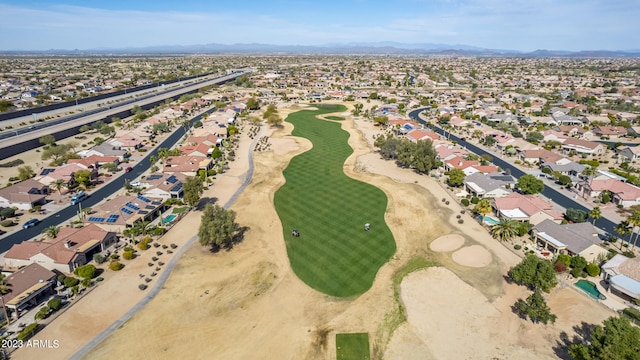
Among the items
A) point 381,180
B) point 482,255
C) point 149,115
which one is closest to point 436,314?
point 482,255

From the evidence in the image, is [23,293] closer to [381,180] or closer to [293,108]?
[381,180]

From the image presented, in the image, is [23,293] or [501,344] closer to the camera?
[501,344]

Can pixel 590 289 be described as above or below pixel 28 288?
below

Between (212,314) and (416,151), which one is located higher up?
(416,151)

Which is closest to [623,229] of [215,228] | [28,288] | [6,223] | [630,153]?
[630,153]

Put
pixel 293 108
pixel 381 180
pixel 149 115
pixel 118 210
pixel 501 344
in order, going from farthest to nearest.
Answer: pixel 293 108
pixel 149 115
pixel 381 180
pixel 118 210
pixel 501 344

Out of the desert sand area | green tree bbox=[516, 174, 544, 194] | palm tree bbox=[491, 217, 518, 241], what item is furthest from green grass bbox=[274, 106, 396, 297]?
green tree bbox=[516, 174, 544, 194]

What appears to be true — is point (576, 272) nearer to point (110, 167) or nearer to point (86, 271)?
point (86, 271)
